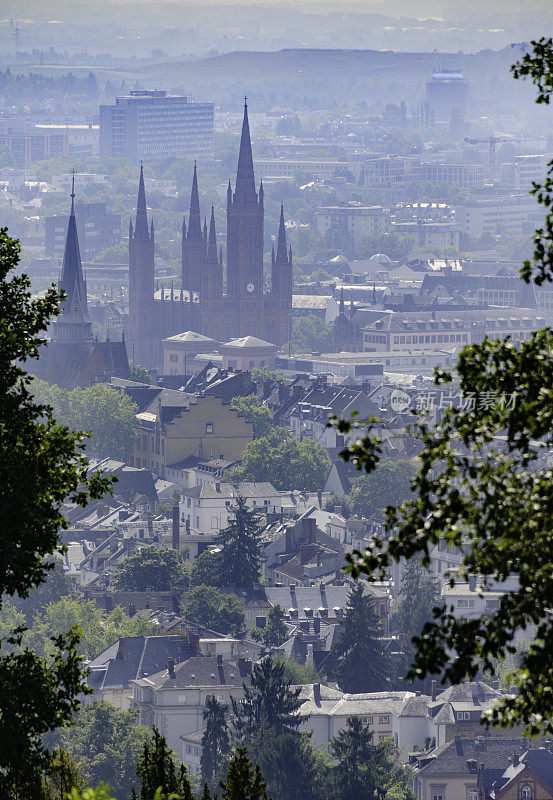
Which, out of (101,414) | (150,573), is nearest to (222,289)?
(101,414)

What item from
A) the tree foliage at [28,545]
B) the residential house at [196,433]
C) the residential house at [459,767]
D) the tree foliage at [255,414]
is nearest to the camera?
the tree foliage at [28,545]

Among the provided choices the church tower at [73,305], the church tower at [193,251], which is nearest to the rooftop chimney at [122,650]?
the church tower at [73,305]

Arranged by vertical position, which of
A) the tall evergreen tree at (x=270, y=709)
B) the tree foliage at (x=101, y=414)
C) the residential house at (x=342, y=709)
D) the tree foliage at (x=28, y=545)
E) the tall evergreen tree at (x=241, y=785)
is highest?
the tree foliage at (x=28, y=545)

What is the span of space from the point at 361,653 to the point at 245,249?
110 metres

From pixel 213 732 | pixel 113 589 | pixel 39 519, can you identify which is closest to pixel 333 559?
pixel 113 589

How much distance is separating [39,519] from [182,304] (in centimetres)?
17107

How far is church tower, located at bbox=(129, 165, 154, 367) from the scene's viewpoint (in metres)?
188

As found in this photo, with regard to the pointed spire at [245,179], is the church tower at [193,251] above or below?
below

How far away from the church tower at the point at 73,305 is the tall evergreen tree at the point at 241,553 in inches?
2394

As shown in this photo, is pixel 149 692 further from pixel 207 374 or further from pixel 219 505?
pixel 207 374

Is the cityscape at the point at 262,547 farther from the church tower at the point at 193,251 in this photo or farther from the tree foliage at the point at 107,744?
the church tower at the point at 193,251

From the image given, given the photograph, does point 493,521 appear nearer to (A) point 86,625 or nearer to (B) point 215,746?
(B) point 215,746

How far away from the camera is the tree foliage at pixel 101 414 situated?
134250 mm

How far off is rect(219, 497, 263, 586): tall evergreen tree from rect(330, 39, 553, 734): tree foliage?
75.4 meters
